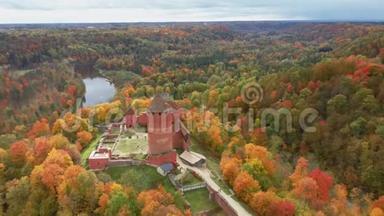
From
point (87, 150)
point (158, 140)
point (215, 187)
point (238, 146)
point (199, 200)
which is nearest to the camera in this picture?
point (199, 200)

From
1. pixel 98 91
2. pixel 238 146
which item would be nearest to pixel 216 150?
pixel 238 146

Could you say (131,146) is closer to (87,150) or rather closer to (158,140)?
(158,140)

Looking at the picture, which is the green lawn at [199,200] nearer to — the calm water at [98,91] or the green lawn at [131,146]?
the green lawn at [131,146]

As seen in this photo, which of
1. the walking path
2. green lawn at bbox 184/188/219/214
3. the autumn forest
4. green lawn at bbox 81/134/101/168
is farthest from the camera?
green lawn at bbox 81/134/101/168

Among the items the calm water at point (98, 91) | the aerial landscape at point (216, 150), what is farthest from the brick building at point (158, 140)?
the calm water at point (98, 91)

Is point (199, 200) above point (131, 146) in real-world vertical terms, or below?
below

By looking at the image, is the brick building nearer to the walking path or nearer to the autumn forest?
the autumn forest

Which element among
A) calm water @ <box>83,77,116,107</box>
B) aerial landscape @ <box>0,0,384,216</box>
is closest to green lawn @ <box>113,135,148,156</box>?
aerial landscape @ <box>0,0,384,216</box>
